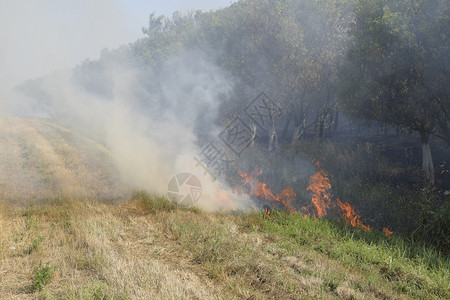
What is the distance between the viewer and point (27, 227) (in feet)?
19.4

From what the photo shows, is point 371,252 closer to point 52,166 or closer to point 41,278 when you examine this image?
point 41,278

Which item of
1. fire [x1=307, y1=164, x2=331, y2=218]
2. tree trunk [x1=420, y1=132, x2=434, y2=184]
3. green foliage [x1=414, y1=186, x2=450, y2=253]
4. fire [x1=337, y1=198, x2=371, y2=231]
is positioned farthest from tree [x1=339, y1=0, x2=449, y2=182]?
green foliage [x1=414, y1=186, x2=450, y2=253]

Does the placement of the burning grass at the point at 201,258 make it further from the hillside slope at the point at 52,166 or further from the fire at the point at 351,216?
the hillside slope at the point at 52,166

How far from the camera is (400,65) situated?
29.9 ft

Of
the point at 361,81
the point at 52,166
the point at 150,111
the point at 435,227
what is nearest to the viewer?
the point at 435,227

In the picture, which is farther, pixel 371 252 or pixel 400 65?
pixel 400 65

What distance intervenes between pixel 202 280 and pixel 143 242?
5.54 ft

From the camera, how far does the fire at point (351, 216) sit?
670 centimetres

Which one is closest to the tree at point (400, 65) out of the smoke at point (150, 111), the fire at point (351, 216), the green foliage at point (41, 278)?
the fire at point (351, 216)

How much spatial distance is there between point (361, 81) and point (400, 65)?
3.92 ft

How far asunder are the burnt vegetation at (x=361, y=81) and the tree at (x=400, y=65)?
0.09 feet

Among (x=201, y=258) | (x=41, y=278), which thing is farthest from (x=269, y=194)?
(x=41, y=278)

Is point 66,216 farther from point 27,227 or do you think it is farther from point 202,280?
point 202,280

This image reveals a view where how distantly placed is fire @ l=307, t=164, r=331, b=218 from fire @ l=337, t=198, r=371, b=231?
41 centimetres
